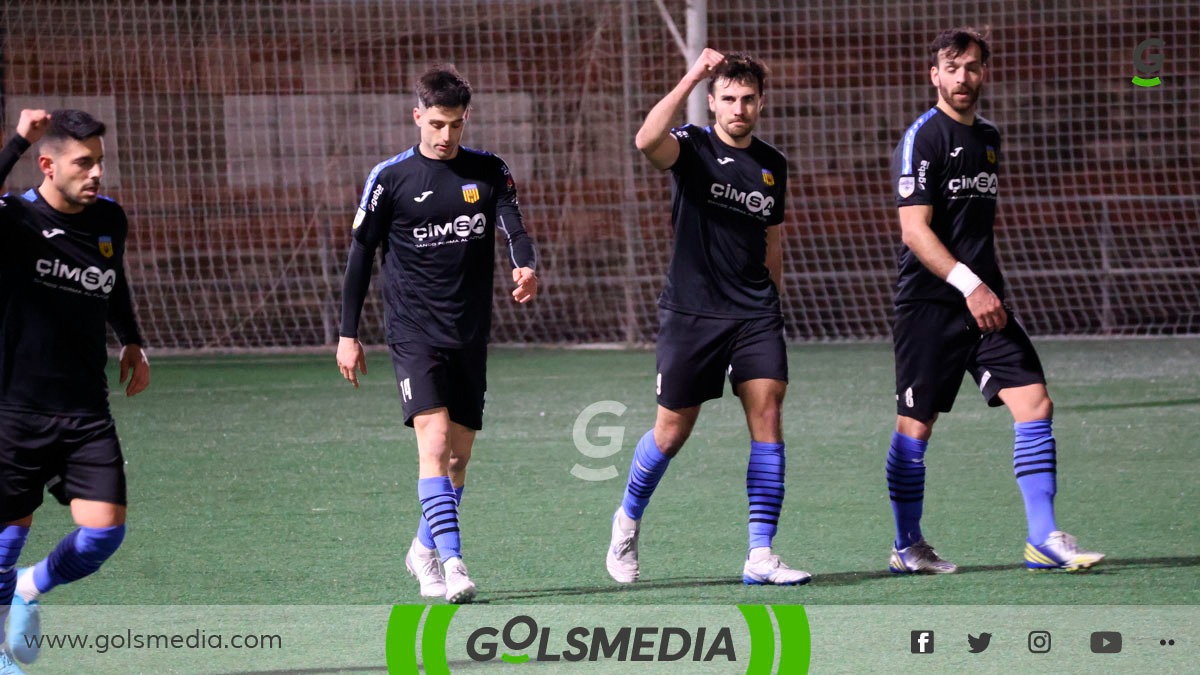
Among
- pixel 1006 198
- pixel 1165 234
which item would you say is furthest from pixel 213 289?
pixel 1165 234

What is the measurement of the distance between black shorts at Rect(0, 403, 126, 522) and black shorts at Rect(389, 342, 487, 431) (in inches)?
44.5

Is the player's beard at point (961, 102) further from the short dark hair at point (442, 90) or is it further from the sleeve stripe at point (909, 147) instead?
the short dark hair at point (442, 90)

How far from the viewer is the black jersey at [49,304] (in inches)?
165

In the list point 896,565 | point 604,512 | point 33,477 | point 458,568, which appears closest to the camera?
point 33,477

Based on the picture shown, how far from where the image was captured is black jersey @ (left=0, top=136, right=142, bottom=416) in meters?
4.19

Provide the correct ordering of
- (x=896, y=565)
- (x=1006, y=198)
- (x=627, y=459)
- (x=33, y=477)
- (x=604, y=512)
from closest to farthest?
(x=33, y=477) → (x=896, y=565) → (x=604, y=512) → (x=627, y=459) → (x=1006, y=198)

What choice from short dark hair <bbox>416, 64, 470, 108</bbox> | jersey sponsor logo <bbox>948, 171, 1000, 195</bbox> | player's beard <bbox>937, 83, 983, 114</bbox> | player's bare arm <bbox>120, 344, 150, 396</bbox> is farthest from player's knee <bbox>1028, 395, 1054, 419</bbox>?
player's bare arm <bbox>120, 344, 150, 396</bbox>

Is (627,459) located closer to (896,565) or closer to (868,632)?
(896,565)

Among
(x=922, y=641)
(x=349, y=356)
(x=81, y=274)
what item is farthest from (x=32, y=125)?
(x=922, y=641)

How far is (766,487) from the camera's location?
17.1 ft

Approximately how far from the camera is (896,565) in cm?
534

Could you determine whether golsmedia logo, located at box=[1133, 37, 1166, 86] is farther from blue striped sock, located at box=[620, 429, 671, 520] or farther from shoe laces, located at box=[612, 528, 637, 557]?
shoe laces, located at box=[612, 528, 637, 557]

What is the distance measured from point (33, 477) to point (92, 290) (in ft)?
1.71

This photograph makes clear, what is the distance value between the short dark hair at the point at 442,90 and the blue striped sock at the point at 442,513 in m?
1.21
